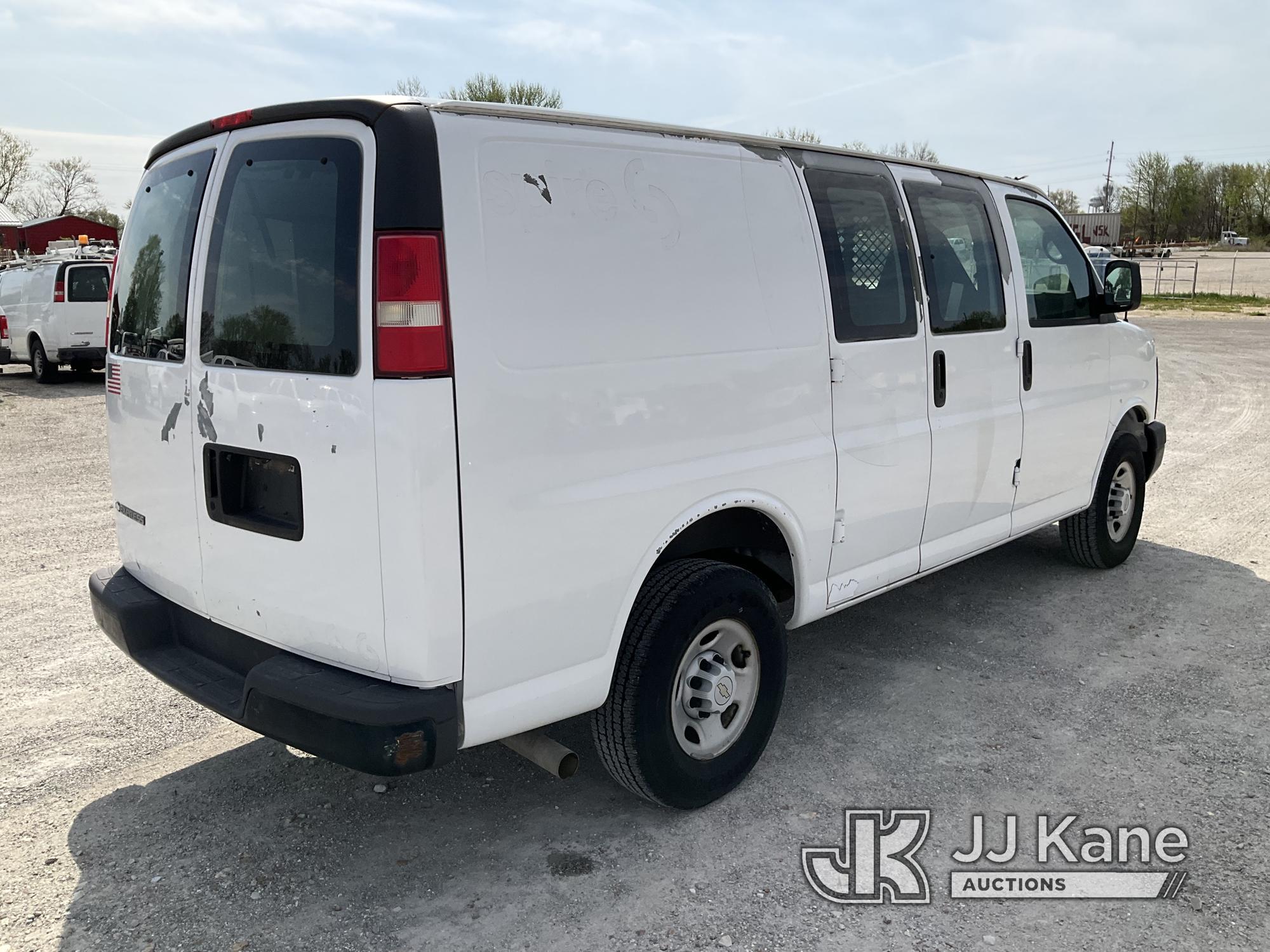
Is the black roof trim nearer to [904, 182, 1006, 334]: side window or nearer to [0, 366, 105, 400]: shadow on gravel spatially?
[904, 182, 1006, 334]: side window

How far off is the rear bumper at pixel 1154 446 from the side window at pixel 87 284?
15.3 metres

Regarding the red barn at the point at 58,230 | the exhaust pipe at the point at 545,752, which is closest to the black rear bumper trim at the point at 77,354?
the exhaust pipe at the point at 545,752

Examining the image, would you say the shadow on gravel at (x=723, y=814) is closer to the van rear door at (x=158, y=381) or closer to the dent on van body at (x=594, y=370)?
the dent on van body at (x=594, y=370)

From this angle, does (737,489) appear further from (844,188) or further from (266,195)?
(266,195)

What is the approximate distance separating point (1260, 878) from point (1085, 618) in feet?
7.85

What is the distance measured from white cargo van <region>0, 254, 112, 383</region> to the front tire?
50.3 ft

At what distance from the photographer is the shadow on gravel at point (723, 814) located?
2.93m

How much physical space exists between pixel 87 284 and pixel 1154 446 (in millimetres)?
15885

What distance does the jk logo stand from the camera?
3.08 m

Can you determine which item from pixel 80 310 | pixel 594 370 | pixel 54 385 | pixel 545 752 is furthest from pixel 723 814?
pixel 54 385

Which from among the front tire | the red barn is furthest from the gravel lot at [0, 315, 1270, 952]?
the red barn

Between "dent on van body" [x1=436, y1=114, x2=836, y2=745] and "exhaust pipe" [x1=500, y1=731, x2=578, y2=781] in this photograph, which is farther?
"exhaust pipe" [x1=500, y1=731, x2=578, y2=781]

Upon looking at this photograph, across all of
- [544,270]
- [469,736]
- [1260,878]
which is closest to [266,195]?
[544,270]

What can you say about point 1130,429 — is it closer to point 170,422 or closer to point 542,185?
point 542,185
